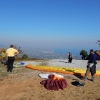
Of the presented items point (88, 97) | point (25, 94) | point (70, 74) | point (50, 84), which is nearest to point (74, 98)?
point (88, 97)

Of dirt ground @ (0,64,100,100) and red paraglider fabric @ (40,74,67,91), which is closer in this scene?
dirt ground @ (0,64,100,100)

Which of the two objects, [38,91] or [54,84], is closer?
[38,91]

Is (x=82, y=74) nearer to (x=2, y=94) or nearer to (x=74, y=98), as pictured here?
(x=74, y=98)

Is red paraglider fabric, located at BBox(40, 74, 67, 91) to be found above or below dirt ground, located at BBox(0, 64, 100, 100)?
above

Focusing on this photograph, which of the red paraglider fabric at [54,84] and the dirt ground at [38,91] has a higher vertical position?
the red paraglider fabric at [54,84]

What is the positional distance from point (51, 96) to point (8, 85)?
10.9 ft

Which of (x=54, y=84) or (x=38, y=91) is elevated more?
(x=54, y=84)

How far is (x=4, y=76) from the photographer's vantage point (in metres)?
16.0

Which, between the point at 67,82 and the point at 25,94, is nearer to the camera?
the point at 25,94

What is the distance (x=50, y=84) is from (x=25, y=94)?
5.65 ft

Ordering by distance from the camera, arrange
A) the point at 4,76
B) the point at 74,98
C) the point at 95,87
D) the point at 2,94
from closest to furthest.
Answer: the point at 74,98 < the point at 2,94 < the point at 95,87 < the point at 4,76

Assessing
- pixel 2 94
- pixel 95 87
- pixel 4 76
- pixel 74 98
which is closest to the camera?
pixel 74 98

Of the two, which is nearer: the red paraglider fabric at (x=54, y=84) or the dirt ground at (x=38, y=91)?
the dirt ground at (x=38, y=91)

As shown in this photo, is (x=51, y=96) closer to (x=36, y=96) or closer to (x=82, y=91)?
(x=36, y=96)
